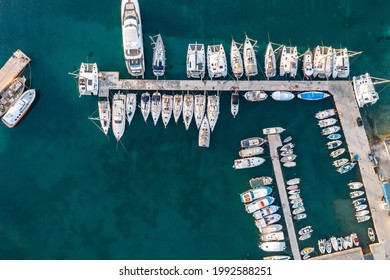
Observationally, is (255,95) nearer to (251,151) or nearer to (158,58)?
(251,151)

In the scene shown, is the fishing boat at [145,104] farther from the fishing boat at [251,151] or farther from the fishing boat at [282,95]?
the fishing boat at [282,95]

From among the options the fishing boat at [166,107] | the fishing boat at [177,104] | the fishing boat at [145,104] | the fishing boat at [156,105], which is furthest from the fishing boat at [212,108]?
the fishing boat at [145,104]

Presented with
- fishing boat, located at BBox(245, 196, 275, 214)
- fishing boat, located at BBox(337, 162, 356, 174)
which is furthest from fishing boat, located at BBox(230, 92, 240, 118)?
fishing boat, located at BBox(337, 162, 356, 174)

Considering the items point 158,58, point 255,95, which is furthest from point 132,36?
point 255,95

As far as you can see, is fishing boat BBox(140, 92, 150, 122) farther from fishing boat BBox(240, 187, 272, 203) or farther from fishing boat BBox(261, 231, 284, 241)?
fishing boat BBox(261, 231, 284, 241)

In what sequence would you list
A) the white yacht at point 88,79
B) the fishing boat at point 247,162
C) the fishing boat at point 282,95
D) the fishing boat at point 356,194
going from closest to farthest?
the white yacht at point 88,79, the fishing boat at point 282,95, the fishing boat at point 247,162, the fishing boat at point 356,194
